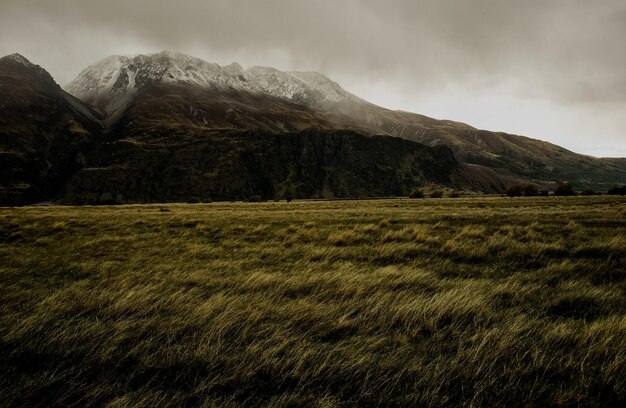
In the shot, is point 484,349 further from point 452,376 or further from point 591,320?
point 591,320

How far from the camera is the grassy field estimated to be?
3.15 m

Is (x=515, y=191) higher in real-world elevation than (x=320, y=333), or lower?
lower

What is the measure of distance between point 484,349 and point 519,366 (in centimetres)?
40

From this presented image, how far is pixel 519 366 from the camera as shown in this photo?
3.48m

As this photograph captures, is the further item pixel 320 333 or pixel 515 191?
pixel 515 191

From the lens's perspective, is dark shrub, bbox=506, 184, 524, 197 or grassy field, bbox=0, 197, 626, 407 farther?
dark shrub, bbox=506, 184, 524, 197

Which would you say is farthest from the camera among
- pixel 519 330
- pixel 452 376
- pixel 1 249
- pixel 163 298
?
pixel 1 249

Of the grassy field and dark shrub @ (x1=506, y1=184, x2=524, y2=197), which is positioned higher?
the grassy field

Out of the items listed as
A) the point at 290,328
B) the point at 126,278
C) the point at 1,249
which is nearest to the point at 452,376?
the point at 290,328

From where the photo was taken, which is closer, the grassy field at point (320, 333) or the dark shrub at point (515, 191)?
the grassy field at point (320, 333)

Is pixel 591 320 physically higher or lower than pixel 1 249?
higher

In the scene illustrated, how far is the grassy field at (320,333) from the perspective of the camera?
3.15 m

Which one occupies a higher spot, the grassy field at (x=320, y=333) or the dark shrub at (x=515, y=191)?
the grassy field at (x=320, y=333)

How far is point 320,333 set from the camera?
14.2ft
